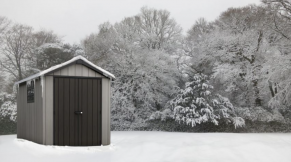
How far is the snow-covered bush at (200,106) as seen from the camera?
18094 mm

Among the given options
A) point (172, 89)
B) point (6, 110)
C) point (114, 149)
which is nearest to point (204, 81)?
point (172, 89)

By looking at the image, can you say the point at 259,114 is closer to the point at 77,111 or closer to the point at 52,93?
the point at 77,111

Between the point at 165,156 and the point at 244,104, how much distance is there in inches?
486

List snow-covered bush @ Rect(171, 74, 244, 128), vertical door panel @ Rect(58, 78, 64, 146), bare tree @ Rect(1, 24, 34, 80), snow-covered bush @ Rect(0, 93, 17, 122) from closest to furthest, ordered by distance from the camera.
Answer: vertical door panel @ Rect(58, 78, 64, 146) → snow-covered bush @ Rect(171, 74, 244, 128) → snow-covered bush @ Rect(0, 93, 17, 122) → bare tree @ Rect(1, 24, 34, 80)

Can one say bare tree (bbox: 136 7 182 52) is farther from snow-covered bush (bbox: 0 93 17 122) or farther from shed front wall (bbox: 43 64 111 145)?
shed front wall (bbox: 43 64 111 145)

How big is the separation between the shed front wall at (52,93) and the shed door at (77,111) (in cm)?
13

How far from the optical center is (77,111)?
405 inches

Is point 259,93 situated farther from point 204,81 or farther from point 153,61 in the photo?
point 153,61

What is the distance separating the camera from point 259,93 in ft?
64.1

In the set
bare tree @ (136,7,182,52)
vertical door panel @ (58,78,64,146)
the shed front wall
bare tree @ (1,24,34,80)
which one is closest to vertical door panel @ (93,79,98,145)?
the shed front wall

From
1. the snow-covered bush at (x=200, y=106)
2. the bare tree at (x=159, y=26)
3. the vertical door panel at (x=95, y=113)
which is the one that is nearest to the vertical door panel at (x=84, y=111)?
the vertical door panel at (x=95, y=113)

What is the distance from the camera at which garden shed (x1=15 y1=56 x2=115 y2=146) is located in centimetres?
995

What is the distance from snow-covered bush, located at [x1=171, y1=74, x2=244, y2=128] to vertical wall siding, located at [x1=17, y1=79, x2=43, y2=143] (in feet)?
28.3

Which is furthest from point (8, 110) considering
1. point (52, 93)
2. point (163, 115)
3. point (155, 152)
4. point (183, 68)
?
point (155, 152)
